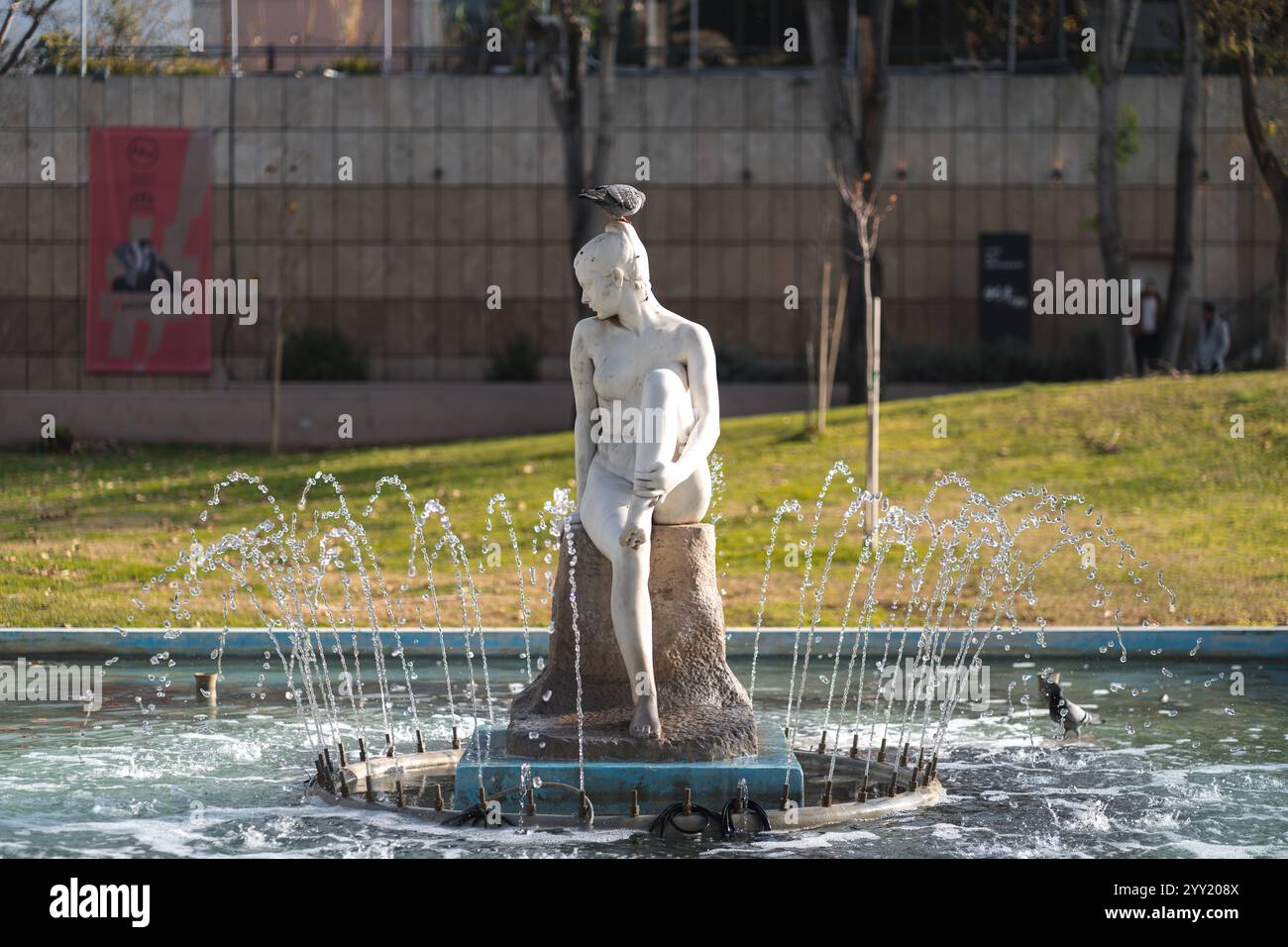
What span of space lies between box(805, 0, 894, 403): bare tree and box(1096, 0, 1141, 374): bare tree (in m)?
2.91

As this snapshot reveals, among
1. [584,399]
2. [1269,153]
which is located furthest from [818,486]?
[584,399]

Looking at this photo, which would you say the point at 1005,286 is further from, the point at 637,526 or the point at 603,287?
the point at 637,526

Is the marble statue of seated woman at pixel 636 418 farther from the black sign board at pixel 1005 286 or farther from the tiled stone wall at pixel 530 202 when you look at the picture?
the black sign board at pixel 1005 286

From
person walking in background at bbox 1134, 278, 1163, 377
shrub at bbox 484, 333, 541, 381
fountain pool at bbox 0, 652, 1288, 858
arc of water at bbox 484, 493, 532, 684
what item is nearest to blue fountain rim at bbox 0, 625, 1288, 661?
arc of water at bbox 484, 493, 532, 684

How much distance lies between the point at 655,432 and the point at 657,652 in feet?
3.09

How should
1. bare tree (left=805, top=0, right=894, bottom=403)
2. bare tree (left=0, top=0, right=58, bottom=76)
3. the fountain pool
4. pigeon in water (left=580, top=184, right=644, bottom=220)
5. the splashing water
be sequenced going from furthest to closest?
bare tree (left=805, top=0, right=894, bottom=403) → bare tree (left=0, top=0, right=58, bottom=76) → the splashing water → pigeon in water (left=580, top=184, right=644, bottom=220) → the fountain pool

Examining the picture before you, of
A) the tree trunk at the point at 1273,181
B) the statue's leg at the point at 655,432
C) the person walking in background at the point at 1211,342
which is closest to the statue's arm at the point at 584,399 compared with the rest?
the statue's leg at the point at 655,432

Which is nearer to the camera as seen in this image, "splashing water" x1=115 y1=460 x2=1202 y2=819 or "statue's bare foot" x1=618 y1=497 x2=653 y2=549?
"statue's bare foot" x1=618 y1=497 x2=653 y2=549

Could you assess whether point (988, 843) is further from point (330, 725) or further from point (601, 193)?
point (330, 725)

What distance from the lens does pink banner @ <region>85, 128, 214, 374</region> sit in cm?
2839

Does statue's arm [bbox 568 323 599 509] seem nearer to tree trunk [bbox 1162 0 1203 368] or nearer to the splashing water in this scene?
the splashing water

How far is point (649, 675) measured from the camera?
738cm

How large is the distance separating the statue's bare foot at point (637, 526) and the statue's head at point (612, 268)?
883 mm

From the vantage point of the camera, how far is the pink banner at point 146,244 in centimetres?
2839
